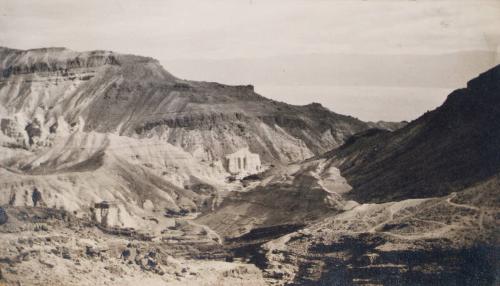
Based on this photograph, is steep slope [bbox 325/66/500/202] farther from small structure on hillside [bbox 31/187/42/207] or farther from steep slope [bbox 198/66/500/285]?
small structure on hillside [bbox 31/187/42/207]

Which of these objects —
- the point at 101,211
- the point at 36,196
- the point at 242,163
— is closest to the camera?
the point at 36,196

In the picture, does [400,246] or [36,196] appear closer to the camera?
[400,246]

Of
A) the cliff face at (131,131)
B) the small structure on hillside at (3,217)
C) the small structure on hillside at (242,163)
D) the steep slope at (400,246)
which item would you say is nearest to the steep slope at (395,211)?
the steep slope at (400,246)

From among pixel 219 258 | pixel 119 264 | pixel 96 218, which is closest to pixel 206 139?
pixel 96 218

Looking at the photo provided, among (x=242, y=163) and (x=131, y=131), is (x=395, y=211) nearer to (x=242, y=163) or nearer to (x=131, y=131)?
(x=242, y=163)

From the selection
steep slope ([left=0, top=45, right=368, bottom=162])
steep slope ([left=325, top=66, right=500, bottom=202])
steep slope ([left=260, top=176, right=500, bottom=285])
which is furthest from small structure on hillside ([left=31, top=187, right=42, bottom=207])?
steep slope ([left=0, top=45, right=368, bottom=162])

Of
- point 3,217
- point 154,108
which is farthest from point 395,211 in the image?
point 154,108

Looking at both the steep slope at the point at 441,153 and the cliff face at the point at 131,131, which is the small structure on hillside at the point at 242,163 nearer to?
the cliff face at the point at 131,131

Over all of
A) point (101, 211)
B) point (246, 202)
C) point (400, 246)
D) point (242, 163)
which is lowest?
point (101, 211)
